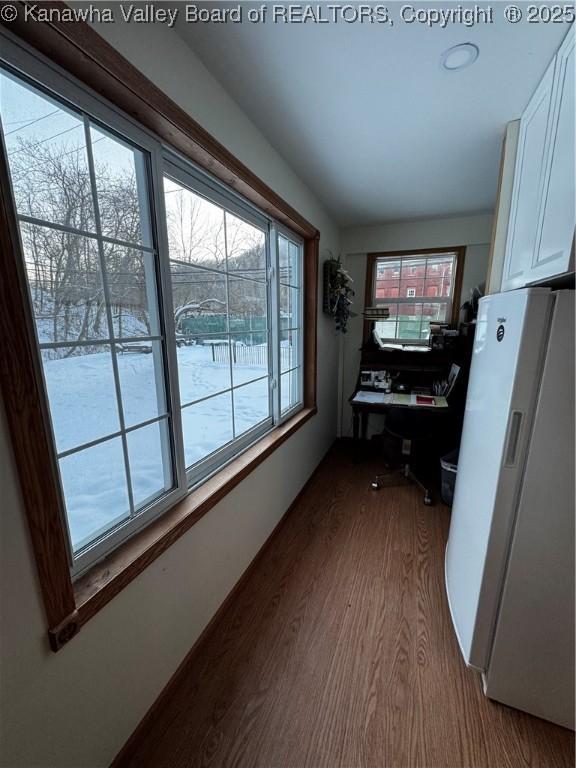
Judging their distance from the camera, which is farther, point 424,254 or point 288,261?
point 424,254

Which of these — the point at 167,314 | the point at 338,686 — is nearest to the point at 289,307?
the point at 167,314

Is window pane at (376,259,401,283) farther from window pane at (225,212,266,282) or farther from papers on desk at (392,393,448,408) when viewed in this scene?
window pane at (225,212,266,282)

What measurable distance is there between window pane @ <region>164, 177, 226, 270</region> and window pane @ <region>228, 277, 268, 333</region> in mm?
154

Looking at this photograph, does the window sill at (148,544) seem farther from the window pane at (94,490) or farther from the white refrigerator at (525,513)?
the white refrigerator at (525,513)

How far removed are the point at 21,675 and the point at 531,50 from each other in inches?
94.9

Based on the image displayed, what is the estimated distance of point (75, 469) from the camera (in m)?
0.88

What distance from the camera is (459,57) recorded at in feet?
3.69

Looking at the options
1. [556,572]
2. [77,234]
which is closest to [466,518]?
[556,572]

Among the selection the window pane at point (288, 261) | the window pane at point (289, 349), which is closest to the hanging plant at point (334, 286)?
the window pane at point (288, 261)

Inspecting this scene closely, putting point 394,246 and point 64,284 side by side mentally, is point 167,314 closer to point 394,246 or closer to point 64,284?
point 64,284

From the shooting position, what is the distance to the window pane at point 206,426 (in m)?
1.36

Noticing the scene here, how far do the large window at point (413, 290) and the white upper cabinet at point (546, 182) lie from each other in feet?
5.28

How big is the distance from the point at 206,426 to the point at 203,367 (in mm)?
291

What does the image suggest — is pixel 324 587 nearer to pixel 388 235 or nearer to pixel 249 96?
pixel 249 96
